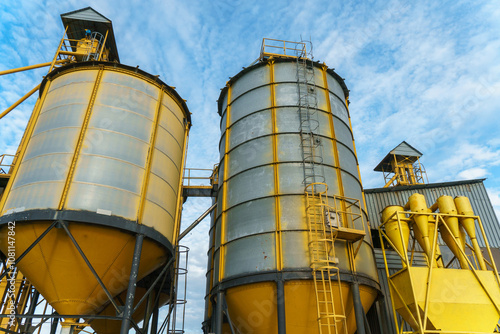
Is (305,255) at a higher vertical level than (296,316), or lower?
higher

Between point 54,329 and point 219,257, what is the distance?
21.1 ft

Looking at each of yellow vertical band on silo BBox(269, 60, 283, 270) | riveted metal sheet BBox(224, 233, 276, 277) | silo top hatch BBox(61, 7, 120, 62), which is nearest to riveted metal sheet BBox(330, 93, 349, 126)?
yellow vertical band on silo BBox(269, 60, 283, 270)

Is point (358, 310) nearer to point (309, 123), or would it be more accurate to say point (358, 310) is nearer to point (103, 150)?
point (309, 123)

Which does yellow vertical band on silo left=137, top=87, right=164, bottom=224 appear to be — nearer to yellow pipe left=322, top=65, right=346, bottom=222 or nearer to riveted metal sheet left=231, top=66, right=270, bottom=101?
riveted metal sheet left=231, top=66, right=270, bottom=101

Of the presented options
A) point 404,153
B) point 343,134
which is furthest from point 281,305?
point 404,153

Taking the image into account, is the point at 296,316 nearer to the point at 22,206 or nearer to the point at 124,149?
the point at 124,149

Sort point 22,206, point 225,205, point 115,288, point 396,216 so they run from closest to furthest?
1. point 22,206
2. point 115,288
3. point 396,216
4. point 225,205

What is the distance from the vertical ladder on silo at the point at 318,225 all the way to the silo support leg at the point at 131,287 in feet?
16.8

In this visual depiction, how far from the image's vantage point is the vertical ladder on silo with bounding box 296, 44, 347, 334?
1002cm

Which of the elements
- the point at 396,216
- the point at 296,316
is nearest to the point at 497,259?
the point at 396,216

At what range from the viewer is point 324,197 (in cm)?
1184

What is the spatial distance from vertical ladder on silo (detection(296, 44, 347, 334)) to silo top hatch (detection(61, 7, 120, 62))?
10.4m

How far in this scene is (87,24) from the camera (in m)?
17.7

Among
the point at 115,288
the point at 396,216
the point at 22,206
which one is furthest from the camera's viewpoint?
the point at 396,216
